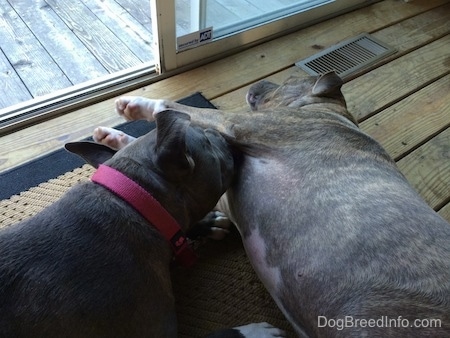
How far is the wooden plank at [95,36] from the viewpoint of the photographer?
2902 millimetres

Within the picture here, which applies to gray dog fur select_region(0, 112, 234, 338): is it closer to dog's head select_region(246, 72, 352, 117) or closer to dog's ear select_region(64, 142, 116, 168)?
dog's ear select_region(64, 142, 116, 168)

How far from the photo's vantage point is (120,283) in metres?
1.36

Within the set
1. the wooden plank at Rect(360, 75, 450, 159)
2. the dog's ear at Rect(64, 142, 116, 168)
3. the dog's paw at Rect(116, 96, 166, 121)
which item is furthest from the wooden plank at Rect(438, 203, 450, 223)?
the dog's ear at Rect(64, 142, 116, 168)

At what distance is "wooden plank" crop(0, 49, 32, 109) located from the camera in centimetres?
261

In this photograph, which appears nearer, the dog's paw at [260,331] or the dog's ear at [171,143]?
the dog's ear at [171,143]

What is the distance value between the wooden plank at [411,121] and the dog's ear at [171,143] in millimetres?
1360

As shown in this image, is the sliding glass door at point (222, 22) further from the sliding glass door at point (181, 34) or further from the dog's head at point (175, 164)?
the dog's head at point (175, 164)

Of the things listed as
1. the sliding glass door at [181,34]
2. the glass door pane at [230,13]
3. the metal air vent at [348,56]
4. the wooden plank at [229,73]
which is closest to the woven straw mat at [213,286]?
the wooden plank at [229,73]

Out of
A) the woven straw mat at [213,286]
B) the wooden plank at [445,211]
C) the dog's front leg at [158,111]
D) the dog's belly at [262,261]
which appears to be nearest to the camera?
the dog's belly at [262,261]

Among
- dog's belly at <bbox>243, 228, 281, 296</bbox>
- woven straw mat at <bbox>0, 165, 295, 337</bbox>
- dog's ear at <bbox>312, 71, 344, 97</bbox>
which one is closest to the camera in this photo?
dog's belly at <bbox>243, 228, 281, 296</bbox>

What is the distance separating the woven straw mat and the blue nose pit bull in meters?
0.19

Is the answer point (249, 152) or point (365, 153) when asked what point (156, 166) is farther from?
point (365, 153)

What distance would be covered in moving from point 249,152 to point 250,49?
1.39 m

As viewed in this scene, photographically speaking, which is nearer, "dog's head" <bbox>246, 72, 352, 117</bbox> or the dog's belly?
the dog's belly
